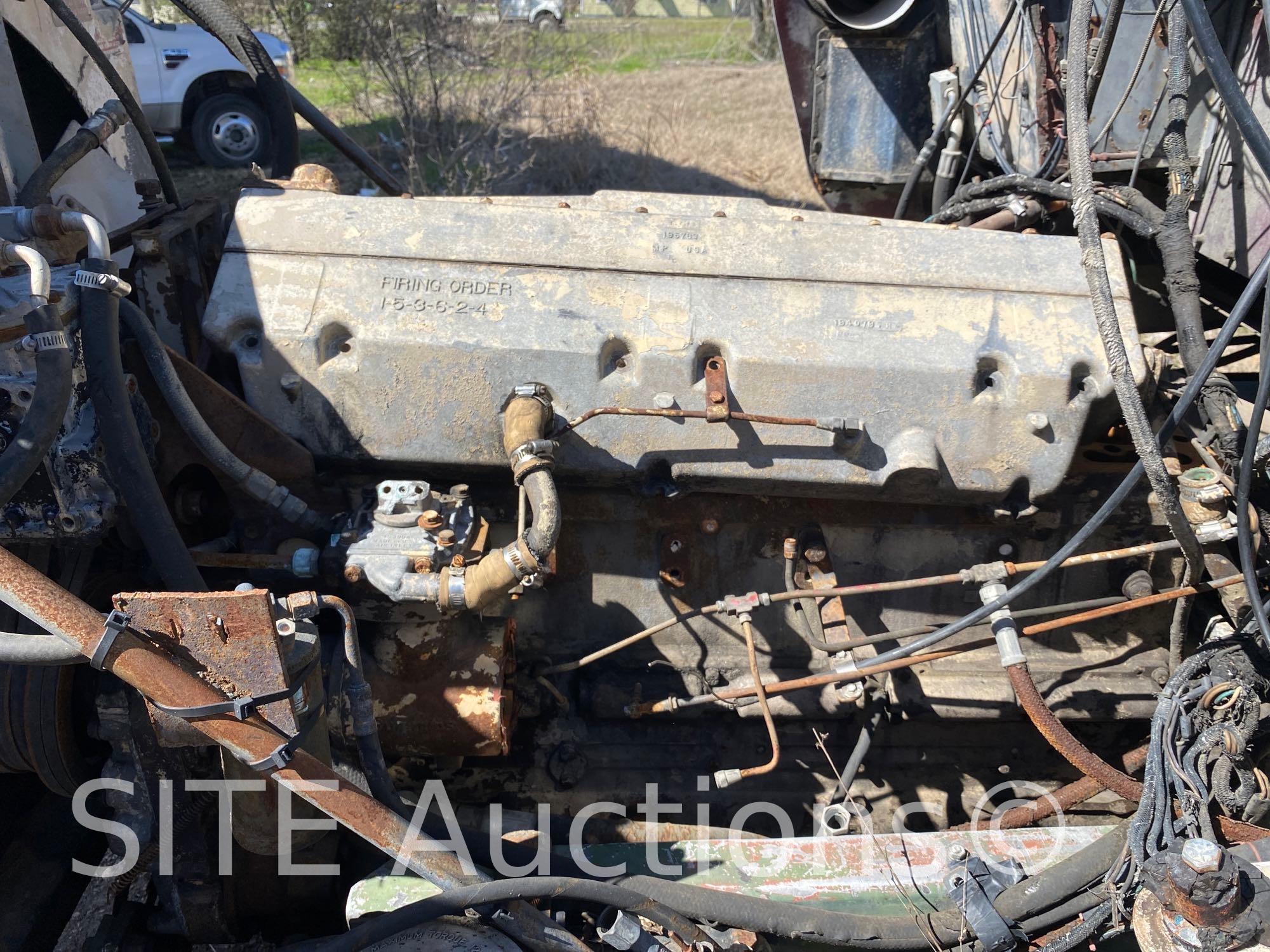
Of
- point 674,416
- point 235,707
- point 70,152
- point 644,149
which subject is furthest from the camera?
point 644,149

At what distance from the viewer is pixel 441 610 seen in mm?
1959

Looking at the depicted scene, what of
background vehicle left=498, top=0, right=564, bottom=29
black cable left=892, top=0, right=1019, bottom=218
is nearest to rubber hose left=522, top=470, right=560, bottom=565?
black cable left=892, top=0, right=1019, bottom=218

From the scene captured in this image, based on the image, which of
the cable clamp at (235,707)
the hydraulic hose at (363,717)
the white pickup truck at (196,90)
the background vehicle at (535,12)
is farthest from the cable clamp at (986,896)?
the background vehicle at (535,12)

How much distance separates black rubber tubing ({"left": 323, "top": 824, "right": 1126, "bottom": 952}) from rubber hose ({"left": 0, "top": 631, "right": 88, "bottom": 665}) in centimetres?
72

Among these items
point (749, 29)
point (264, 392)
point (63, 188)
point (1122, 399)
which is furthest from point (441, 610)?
point (749, 29)

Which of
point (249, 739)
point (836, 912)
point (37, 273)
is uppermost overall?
point (37, 273)

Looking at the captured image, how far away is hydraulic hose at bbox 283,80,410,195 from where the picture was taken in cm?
322

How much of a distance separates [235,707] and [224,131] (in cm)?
761

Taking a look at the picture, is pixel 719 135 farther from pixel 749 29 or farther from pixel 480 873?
pixel 480 873

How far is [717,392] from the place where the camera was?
81.4 inches

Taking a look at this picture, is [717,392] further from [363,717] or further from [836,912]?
[836,912]

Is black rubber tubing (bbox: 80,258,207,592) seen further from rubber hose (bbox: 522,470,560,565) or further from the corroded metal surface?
rubber hose (bbox: 522,470,560,565)

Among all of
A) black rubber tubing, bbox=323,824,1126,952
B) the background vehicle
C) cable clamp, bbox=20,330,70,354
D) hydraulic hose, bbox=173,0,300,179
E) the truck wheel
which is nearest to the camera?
cable clamp, bbox=20,330,70,354

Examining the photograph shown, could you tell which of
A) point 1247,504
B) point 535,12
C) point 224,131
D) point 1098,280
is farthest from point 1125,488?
point 535,12
